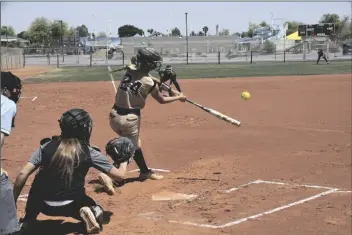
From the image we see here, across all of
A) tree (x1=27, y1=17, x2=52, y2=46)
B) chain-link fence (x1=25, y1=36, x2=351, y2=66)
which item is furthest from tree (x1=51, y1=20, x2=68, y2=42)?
chain-link fence (x1=25, y1=36, x2=351, y2=66)

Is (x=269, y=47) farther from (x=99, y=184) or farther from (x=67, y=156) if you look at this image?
(x=67, y=156)

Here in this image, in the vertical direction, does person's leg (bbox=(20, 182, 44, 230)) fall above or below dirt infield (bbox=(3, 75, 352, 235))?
above

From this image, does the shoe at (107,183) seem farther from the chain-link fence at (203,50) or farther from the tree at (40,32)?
the tree at (40,32)

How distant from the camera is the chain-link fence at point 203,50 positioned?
59594mm

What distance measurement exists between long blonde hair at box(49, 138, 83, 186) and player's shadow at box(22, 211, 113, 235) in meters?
0.74

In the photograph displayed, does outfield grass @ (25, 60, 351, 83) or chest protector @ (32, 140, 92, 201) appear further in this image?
outfield grass @ (25, 60, 351, 83)

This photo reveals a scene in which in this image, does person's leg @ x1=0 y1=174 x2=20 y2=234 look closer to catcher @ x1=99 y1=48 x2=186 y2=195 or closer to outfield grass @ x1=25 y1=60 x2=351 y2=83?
catcher @ x1=99 y1=48 x2=186 y2=195

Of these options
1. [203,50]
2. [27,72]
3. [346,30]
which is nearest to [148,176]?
[27,72]

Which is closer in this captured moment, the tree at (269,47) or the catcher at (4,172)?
the catcher at (4,172)

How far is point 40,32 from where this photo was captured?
91188 mm

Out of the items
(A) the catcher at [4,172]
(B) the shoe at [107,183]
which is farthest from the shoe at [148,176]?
(A) the catcher at [4,172]

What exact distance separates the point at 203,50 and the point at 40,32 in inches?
1364

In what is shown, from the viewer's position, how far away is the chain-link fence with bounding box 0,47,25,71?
1517 inches

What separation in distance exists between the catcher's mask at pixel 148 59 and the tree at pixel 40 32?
8776 cm
